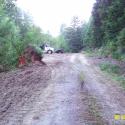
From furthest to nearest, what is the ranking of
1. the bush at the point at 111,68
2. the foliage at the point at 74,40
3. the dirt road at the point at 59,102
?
the foliage at the point at 74,40 < the bush at the point at 111,68 < the dirt road at the point at 59,102

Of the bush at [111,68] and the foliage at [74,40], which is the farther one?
the foliage at [74,40]

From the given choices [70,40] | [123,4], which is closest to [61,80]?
[123,4]

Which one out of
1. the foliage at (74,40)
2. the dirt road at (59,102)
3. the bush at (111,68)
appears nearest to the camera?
the dirt road at (59,102)

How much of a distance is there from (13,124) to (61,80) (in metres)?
9.44

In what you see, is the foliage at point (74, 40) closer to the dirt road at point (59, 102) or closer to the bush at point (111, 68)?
the bush at point (111, 68)

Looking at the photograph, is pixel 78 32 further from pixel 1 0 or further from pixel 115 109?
pixel 115 109

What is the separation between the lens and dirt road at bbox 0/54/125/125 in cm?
970

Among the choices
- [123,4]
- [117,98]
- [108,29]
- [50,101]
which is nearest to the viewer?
[50,101]

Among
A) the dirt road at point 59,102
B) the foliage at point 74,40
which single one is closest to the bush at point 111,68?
the dirt road at point 59,102

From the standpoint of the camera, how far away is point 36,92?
14.4 metres

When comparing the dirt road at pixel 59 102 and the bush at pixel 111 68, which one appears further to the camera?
the bush at pixel 111 68

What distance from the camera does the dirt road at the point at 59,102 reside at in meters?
9.70

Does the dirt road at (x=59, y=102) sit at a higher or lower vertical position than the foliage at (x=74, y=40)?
lower

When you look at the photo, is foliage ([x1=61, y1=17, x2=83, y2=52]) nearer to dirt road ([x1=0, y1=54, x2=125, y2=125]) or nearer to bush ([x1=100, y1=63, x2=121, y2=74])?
bush ([x1=100, y1=63, x2=121, y2=74])
